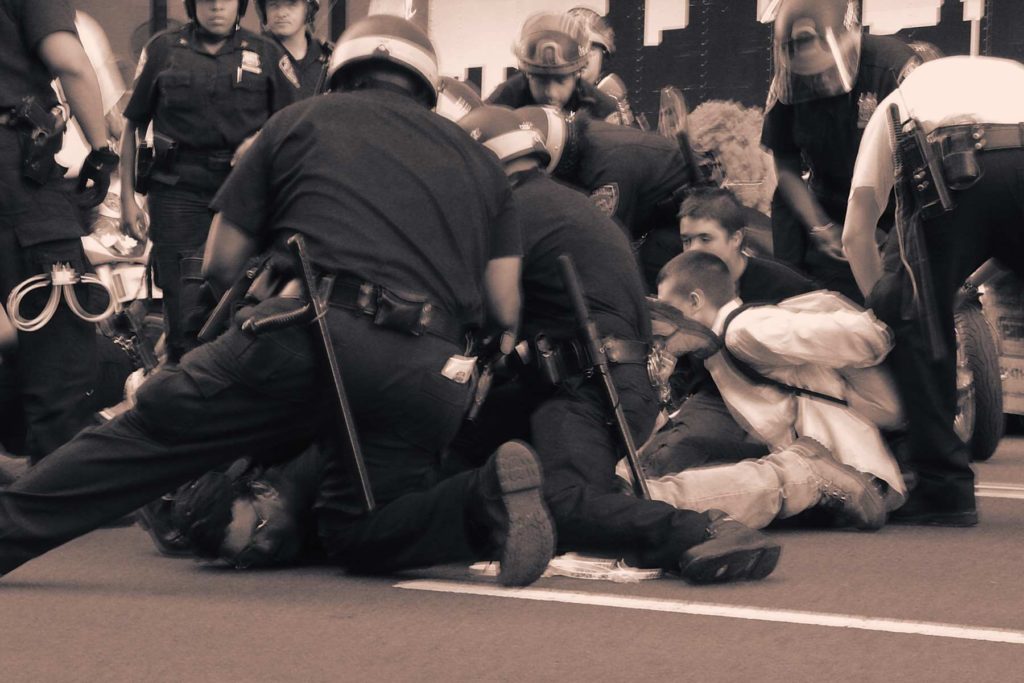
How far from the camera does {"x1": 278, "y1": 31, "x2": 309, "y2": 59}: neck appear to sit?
7961 millimetres

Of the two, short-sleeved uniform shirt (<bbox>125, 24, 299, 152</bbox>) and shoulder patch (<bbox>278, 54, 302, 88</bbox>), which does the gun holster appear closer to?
short-sleeved uniform shirt (<bbox>125, 24, 299, 152</bbox>)

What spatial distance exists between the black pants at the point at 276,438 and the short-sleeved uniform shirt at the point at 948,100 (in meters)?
1.77

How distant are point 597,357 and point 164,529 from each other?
131cm

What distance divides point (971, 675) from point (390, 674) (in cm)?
115

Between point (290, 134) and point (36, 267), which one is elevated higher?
point (290, 134)

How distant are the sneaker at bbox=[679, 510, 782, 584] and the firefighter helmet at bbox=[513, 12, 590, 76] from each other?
10.8 feet

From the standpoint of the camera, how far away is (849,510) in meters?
5.81

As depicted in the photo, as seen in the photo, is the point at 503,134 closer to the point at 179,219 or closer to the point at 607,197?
the point at 607,197

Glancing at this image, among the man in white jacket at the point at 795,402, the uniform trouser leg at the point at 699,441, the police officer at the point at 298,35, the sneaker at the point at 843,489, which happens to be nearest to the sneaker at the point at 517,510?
the man in white jacket at the point at 795,402

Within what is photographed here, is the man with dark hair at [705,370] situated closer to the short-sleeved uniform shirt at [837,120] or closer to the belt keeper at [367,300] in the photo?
the short-sleeved uniform shirt at [837,120]

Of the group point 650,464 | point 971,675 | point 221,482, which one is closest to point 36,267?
point 221,482

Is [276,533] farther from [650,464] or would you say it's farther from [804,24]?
[804,24]

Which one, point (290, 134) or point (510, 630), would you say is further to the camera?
point (290, 134)

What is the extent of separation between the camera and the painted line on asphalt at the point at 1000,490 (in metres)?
6.78
